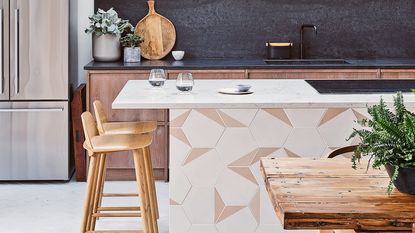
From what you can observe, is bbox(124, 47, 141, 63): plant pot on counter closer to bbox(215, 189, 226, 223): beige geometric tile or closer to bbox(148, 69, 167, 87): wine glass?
bbox(148, 69, 167, 87): wine glass

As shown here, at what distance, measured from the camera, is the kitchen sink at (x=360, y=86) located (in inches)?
174

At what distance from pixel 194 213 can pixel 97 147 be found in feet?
2.16

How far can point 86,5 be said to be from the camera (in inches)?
267

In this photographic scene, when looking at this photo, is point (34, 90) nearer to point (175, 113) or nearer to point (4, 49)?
point (4, 49)

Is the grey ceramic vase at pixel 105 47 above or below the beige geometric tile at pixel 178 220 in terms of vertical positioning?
above

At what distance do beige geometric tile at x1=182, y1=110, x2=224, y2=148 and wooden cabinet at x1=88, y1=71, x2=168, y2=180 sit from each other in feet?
6.60

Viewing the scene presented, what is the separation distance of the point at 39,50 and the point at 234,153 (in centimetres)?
243

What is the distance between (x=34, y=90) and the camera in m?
6.05

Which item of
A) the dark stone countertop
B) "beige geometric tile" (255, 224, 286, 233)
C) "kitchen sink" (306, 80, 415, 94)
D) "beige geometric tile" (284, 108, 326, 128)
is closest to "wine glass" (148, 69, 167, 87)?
"beige geometric tile" (284, 108, 326, 128)

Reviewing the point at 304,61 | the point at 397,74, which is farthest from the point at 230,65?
the point at 397,74

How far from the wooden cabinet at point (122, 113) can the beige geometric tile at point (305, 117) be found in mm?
2115

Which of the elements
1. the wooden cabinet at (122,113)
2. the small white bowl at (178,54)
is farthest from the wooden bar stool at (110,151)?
the small white bowl at (178,54)

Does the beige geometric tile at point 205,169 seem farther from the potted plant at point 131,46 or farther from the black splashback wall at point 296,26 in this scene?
the black splashback wall at point 296,26

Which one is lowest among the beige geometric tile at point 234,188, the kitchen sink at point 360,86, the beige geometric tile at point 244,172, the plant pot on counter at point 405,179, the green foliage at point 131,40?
the beige geometric tile at point 234,188
